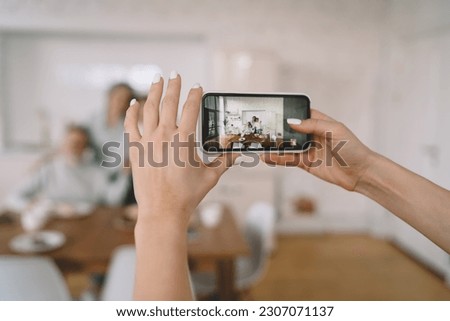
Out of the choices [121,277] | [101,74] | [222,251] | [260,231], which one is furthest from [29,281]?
Answer: [101,74]

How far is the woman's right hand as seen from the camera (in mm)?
547

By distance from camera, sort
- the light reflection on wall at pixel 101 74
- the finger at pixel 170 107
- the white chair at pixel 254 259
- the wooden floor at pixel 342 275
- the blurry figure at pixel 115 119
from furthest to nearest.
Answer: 1. the light reflection on wall at pixel 101 74
2. the wooden floor at pixel 342 275
3. the blurry figure at pixel 115 119
4. the white chair at pixel 254 259
5. the finger at pixel 170 107

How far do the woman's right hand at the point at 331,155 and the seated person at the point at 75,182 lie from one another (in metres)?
1.44

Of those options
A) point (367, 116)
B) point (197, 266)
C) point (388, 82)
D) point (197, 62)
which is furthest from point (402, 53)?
point (197, 266)

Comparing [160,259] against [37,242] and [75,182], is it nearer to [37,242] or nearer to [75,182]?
[37,242]

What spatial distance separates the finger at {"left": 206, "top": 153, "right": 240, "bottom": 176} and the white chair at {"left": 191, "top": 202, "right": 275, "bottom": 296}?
3.73ft

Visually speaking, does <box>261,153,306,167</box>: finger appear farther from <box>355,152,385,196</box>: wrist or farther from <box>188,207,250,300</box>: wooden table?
<box>188,207,250,300</box>: wooden table

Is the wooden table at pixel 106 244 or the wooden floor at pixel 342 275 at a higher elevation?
the wooden table at pixel 106 244

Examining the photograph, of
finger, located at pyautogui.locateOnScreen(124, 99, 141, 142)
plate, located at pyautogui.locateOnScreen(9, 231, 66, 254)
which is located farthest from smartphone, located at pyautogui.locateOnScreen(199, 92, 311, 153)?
plate, located at pyautogui.locateOnScreen(9, 231, 66, 254)

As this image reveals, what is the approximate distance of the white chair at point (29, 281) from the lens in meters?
1.03

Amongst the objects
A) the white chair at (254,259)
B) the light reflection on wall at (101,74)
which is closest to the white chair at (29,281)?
the white chair at (254,259)

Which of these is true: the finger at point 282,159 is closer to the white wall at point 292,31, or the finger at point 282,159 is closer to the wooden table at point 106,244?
the wooden table at point 106,244

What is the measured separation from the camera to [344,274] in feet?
7.61

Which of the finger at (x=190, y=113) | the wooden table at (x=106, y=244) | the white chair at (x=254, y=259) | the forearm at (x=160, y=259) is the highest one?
the finger at (x=190, y=113)
